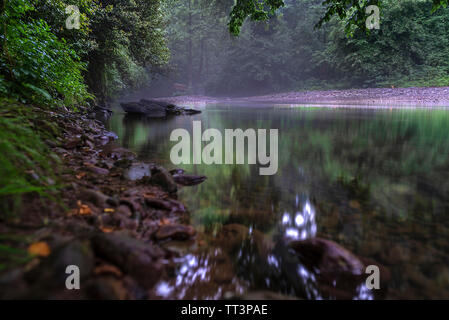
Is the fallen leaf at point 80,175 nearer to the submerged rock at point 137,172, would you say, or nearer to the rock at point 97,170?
the rock at point 97,170

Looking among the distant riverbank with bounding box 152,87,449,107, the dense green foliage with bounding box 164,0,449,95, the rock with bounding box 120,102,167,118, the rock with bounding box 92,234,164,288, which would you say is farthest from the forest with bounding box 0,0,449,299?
the distant riverbank with bounding box 152,87,449,107

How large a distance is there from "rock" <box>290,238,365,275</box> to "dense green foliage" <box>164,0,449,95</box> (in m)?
12.2

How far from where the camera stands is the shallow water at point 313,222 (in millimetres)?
1485

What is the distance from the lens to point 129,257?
138 cm

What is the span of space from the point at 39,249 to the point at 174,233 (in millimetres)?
771

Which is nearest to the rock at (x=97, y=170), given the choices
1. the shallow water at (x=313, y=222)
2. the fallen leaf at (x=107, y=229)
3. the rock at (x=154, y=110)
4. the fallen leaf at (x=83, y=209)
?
the shallow water at (x=313, y=222)

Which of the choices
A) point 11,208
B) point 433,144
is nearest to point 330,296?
point 11,208

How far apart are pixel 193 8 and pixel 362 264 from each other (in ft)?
162

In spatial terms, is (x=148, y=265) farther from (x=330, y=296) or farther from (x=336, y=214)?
(x=336, y=214)

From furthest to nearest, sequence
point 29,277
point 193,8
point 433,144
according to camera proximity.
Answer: point 193,8 < point 433,144 < point 29,277

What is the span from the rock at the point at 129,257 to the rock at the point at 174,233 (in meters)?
0.35

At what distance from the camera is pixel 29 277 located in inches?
45.1

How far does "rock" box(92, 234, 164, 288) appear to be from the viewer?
1.36 meters

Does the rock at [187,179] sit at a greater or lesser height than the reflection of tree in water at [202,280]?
greater
